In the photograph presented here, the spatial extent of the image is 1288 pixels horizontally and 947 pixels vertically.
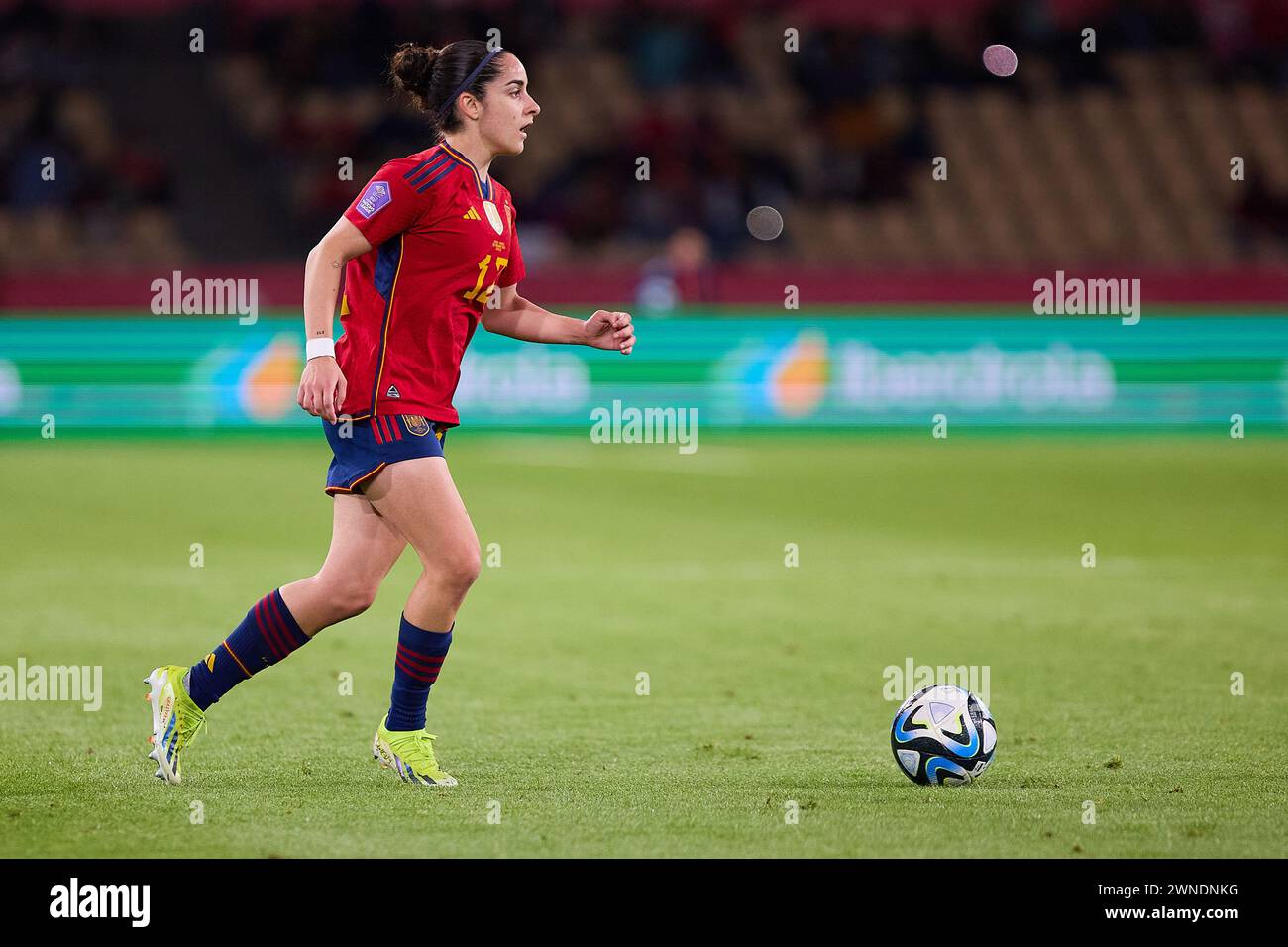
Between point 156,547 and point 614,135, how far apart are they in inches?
588

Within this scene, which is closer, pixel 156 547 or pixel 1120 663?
pixel 1120 663

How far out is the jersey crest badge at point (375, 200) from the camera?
18.0ft

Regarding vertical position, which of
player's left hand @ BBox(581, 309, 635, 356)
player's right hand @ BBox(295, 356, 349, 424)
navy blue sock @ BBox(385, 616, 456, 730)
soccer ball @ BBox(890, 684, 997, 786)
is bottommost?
soccer ball @ BBox(890, 684, 997, 786)

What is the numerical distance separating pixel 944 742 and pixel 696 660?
2772 mm

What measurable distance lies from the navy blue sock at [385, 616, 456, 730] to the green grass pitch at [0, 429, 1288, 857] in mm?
211

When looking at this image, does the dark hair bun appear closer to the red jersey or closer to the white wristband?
the red jersey

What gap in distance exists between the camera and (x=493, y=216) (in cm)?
Result: 583

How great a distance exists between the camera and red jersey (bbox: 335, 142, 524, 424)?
5543 millimetres

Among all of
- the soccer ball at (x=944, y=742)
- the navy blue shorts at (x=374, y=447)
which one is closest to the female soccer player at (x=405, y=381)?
the navy blue shorts at (x=374, y=447)

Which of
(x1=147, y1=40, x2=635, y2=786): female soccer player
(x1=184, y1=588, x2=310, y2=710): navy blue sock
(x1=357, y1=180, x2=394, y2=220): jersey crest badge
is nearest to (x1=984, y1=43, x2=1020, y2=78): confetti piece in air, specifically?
(x1=147, y1=40, x2=635, y2=786): female soccer player

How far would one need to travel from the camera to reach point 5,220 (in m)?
23.4

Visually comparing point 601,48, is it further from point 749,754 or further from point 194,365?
point 749,754

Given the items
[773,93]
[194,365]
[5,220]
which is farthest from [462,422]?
[773,93]

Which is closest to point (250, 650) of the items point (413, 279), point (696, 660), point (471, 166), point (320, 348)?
point (320, 348)
